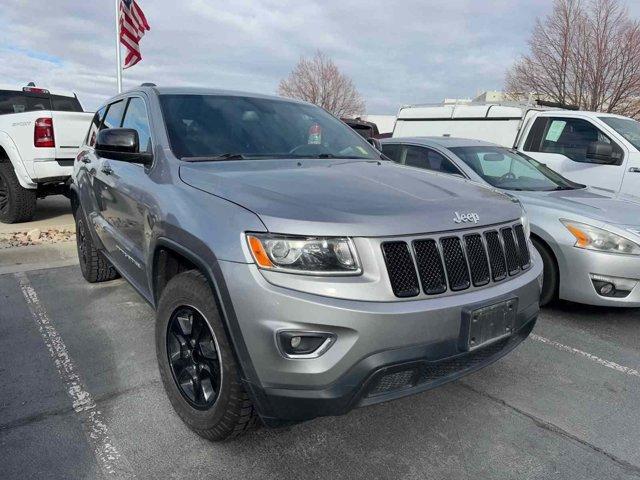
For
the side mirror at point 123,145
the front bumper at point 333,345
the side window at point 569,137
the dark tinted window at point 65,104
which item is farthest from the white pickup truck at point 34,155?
the side window at point 569,137

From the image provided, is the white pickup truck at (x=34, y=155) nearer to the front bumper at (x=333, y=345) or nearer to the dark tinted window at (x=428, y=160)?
the dark tinted window at (x=428, y=160)

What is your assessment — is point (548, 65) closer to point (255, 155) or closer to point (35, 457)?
point (255, 155)

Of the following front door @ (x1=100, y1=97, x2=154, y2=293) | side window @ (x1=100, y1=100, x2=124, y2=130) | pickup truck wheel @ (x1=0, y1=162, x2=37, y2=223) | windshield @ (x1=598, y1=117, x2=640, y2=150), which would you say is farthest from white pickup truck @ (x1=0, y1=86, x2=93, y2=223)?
windshield @ (x1=598, y1=117, x2=640, y2=150)

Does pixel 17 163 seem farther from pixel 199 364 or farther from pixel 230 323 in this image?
pixel 230 323

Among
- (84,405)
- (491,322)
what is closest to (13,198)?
(84,405)

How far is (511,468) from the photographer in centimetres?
238

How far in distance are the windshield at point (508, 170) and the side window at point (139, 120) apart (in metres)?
3.28

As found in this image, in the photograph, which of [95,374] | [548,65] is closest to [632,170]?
[95,374]

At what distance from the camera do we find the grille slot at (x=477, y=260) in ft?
7.67

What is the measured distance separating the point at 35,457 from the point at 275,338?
→ 1382mm

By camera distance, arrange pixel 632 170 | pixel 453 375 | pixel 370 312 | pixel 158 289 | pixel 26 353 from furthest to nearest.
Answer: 1. pixel 632 170
2. pixel 26 353
3. pixel 158 289
4. pixel 453 375
5. pixel 370 312

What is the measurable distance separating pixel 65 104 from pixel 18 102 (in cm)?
92

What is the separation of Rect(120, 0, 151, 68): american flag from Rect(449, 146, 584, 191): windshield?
939 cm

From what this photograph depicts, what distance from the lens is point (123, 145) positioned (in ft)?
9.69
